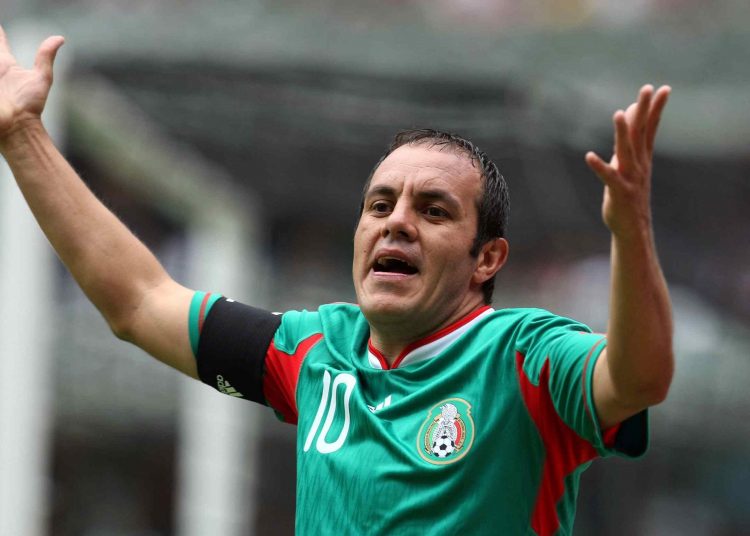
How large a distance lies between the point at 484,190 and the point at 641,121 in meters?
1.10

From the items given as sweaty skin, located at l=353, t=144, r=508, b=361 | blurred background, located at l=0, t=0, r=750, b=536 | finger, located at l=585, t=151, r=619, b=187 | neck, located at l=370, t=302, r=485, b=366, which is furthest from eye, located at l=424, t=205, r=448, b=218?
blurred background, located at l=0, t=0, r=750, b=536

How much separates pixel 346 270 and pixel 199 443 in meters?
4.79

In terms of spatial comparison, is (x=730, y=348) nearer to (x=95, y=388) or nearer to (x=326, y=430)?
(x=95, y=388)

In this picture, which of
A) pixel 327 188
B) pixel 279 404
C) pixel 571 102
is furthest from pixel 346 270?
pixel 279 404

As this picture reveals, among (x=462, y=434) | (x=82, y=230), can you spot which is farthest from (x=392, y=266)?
(x=82, y=230)

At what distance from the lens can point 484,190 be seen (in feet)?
14.8

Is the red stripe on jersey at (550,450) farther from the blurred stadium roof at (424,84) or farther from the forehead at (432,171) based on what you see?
the blurred stadium roof at (424,84)

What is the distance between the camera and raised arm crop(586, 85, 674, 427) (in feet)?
11.3

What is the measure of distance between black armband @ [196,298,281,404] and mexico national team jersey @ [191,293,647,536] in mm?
311

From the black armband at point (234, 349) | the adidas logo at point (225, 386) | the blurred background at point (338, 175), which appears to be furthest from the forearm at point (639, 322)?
the blurred background at point (338, 175)

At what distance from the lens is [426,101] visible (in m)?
14.0

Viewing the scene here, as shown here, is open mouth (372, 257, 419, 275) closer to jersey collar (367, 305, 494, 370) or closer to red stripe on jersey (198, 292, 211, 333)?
jersey collar (367, 305, 494, 370)

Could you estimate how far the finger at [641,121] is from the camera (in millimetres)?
3434

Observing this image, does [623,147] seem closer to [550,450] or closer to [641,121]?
[641,121]
